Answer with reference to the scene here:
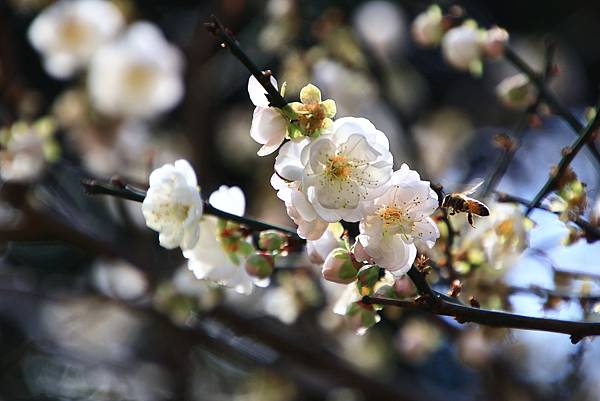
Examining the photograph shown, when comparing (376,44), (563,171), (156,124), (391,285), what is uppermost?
(376,44)

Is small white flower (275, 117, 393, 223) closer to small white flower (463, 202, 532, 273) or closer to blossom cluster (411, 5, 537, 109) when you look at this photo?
small white flower (463, 202, 532, 273)

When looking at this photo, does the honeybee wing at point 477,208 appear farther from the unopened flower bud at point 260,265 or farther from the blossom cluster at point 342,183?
the unopened flower bud at point 260,265

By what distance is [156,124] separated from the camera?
3.61 m

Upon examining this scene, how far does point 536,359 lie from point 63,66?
1744mm

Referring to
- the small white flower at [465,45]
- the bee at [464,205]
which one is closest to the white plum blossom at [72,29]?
the small white flower at [465,45]

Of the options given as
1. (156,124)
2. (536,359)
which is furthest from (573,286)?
(156,124)

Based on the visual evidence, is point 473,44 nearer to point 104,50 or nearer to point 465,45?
point 465,45

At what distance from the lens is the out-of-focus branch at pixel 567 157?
972 millimetres

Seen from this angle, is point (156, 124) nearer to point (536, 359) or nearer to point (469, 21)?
point (536, 359)

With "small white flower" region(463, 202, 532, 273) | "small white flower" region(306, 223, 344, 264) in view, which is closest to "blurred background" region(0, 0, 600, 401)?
"small white flower" region(463, 202, 532, 273)

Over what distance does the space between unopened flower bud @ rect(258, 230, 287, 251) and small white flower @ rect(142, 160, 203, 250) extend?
0.24ft

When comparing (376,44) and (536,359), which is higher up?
(376,44)

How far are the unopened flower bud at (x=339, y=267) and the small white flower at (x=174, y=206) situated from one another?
17 centimetres

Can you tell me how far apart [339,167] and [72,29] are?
210 cm
